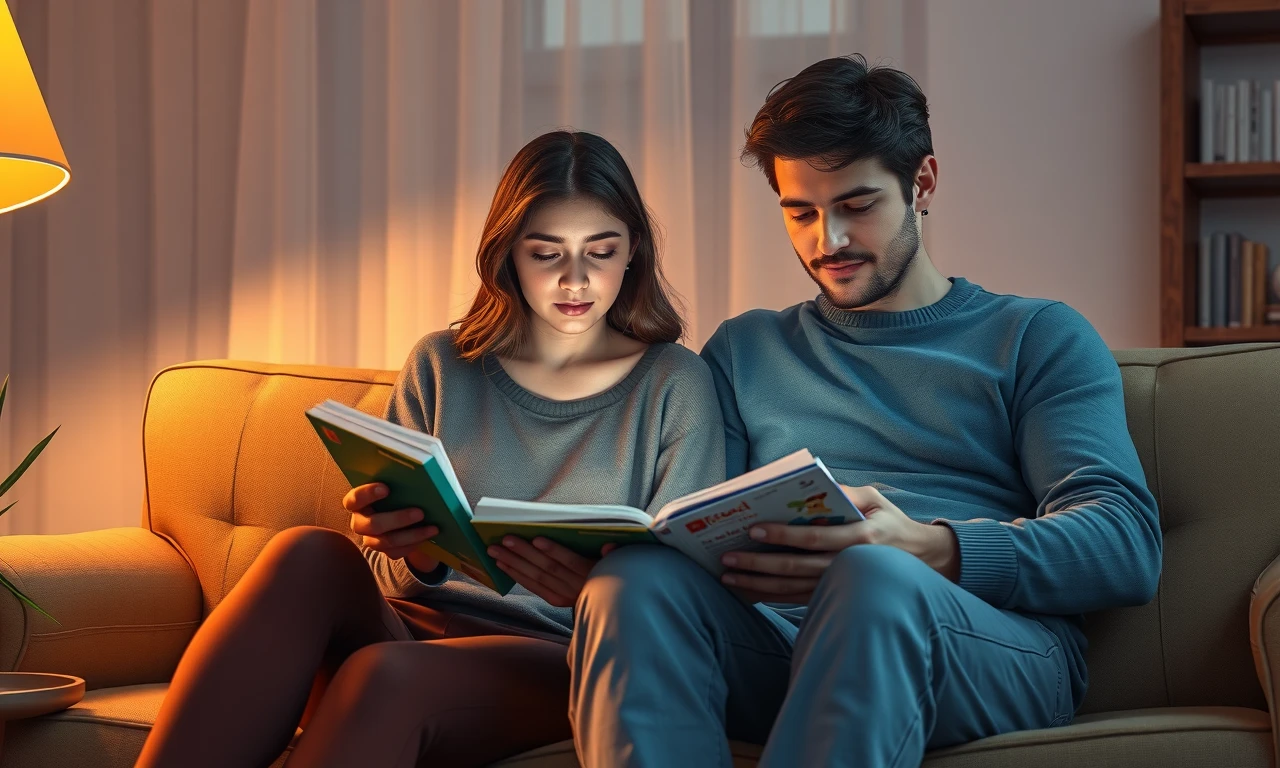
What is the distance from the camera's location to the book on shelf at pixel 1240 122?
8.92 ft

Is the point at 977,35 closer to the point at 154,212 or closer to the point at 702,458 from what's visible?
the point at 702,458

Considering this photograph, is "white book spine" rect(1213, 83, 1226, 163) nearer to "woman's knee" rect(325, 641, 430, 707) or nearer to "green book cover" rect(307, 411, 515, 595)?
"green book cover" rect(307, 411, 515, 595)

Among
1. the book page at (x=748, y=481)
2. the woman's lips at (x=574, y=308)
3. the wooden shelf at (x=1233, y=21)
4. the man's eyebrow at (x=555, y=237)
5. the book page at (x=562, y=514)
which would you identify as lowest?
Answer: the book page at (x=562, y=514)

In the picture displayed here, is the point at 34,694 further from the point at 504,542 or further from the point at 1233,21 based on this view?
the point at 1233,21

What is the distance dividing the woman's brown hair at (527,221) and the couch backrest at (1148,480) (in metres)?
0.35

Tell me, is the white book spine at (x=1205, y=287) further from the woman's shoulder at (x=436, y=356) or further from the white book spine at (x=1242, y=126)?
the woman's shoulder at (x=436, y=356)

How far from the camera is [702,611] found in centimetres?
126

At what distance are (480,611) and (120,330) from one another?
203 centimetres

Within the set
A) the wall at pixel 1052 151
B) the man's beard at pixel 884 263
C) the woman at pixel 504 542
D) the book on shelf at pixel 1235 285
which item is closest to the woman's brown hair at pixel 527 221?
the woman at pixel 504 542

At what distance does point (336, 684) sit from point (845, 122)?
3.26 feet

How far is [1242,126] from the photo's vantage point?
2721 millimetres

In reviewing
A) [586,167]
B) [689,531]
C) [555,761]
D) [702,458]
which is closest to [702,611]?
[689,531]

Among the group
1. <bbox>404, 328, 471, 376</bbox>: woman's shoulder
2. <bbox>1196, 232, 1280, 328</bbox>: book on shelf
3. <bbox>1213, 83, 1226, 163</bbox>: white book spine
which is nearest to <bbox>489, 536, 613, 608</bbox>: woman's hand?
<bbox>404, 328, 471, 376</bbox>: woman's shoulder

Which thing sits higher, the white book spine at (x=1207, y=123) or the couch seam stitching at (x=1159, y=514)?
the white book spine at (x=1207, y=123)
